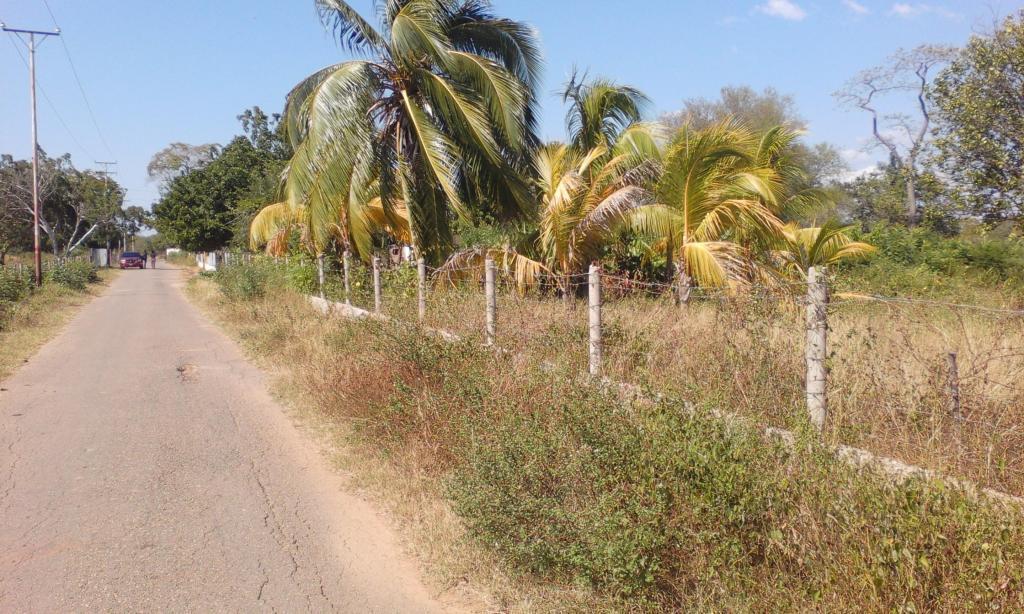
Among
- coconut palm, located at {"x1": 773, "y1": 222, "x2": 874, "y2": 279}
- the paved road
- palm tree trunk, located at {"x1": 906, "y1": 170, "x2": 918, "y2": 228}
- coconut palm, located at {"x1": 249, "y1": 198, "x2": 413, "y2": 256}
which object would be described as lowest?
the paved road

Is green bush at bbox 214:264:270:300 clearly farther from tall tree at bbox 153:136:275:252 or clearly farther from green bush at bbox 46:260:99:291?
tall tree at bbox 153:136:275:252

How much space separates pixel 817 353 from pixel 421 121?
24.5ft

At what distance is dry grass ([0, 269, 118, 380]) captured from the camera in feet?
39.3

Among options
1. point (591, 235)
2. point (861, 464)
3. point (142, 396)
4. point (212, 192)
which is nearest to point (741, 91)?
point (212, 192)

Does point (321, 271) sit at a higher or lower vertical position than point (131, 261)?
lower

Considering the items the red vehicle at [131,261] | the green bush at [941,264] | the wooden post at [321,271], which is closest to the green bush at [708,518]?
the wooden post at [321,271]

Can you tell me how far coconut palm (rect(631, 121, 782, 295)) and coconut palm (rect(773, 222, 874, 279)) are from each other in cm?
71

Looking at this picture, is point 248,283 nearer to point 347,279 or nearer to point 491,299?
point 347,279

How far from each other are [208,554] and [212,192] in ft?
111

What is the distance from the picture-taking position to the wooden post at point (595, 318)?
6156 mm

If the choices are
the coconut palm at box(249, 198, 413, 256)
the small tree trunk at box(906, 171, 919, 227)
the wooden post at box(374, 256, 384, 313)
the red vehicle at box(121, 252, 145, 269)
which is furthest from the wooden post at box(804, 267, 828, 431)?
the red vehicle at box(121, 252, 145, 269)

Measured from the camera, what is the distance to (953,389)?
162 inches

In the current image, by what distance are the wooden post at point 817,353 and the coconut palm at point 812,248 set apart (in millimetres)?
6842

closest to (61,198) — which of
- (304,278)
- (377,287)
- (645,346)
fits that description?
(304,278)
